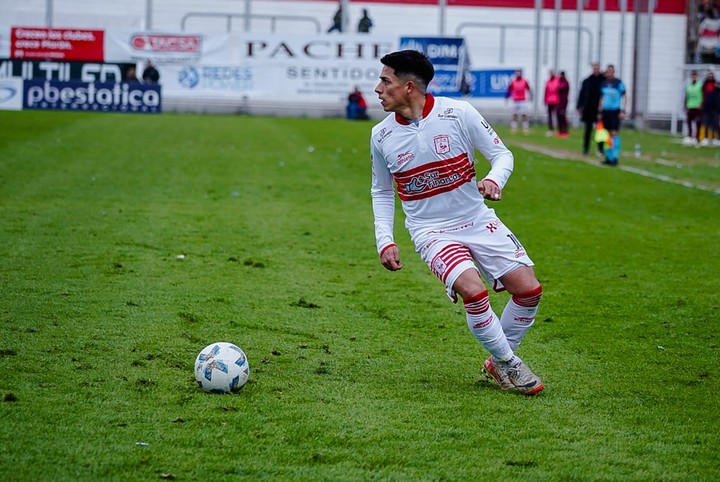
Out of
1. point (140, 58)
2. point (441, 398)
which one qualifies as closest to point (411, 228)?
point (441, 398)

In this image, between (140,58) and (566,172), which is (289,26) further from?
(566,172)

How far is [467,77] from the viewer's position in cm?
3806

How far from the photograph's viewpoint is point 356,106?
3638 cm

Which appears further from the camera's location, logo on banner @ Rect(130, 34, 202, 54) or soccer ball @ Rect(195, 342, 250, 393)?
logo on banner @ Rect(130, 34, 202, 54)

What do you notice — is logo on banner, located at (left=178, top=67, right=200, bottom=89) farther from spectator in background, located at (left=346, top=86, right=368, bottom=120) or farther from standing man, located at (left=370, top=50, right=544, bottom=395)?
standing man, located at (left=370, top=50, right=544, bottom=395)

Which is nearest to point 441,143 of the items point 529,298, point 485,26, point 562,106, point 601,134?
point 529,298

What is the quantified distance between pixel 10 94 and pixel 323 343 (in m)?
26.7

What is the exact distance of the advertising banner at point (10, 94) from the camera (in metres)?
30.9

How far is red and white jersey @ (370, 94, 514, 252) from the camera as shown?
19.6ft

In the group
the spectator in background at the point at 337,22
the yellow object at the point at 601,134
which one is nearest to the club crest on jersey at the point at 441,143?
the yellow object at the point at 601,134

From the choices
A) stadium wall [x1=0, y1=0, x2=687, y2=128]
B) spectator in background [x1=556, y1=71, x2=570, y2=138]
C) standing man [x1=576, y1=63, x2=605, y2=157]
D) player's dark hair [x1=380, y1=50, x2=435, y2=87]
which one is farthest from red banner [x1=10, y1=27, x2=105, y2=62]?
player's dark hair [x1=380, y1=50, x2=435, y2=87]

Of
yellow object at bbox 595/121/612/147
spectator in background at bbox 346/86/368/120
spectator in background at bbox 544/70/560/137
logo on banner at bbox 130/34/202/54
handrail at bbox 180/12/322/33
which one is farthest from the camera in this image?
handrail at bbox 180/12/322/33

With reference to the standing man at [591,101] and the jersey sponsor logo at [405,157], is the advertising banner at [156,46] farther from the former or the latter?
the jersey sponsor logo at [405,157]

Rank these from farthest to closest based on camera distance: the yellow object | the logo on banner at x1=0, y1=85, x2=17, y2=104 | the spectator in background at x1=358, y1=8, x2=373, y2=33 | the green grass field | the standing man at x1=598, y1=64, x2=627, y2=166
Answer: the spectator in background at x1=358, y1=8, x2=373, y2=33, the logo on banner at x1=0, y1=85, x2=17, y2=104, the yellow object, the standing man at x1=598, y1=64, x2=627, y2=166, the green grass field
